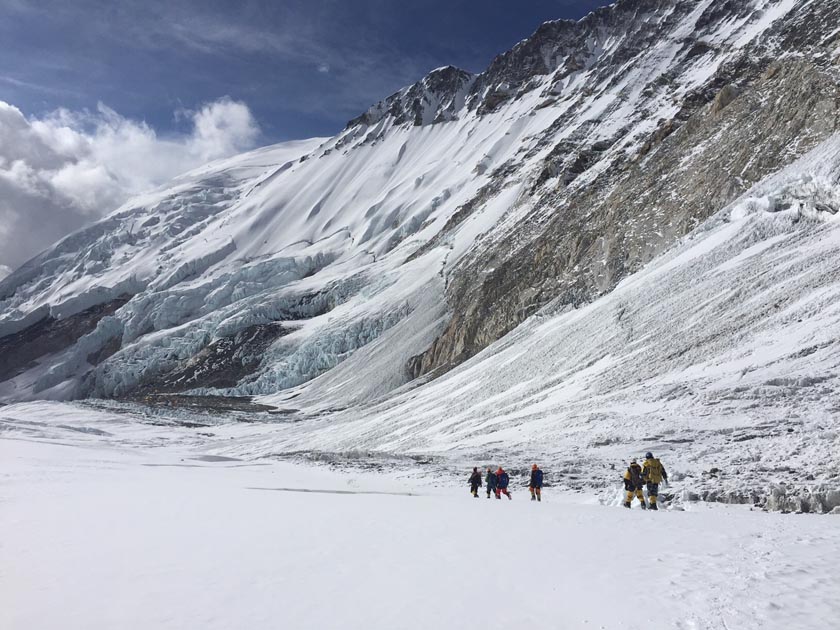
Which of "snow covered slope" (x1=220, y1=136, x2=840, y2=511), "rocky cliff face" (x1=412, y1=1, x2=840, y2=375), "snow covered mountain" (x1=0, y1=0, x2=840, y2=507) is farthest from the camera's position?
"rocky cliff face" (x1=412, y1=1, x2=840, y2=375)

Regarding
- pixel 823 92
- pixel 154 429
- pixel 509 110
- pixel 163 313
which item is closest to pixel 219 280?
pixel 163 313

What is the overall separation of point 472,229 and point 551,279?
39093 millimetres

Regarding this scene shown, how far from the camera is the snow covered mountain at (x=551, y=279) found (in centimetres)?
2658

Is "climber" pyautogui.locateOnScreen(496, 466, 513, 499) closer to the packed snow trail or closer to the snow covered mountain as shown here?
the packed snow trail

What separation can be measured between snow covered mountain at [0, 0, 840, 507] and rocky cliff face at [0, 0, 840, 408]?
1.68 ft

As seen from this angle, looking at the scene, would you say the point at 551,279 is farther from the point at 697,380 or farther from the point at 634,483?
the point at 634,483

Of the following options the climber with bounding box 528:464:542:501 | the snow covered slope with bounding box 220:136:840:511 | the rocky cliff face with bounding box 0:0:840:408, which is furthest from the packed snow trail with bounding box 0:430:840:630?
the rocky cliff face with bounding box 0:0:840:408

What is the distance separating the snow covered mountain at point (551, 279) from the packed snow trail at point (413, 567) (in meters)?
5.74

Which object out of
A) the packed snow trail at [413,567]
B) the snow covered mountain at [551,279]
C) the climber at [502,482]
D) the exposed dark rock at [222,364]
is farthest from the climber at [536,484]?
the exposed dark rock at [222,364]

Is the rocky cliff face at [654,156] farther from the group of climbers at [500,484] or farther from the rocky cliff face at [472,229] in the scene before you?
the group of climbers at [500,484]

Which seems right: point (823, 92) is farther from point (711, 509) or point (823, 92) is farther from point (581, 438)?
point (711, 509)

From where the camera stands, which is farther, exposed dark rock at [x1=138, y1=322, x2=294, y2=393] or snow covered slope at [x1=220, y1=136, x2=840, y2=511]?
exposed dark rock at [x1=138, y1=322, x2=294, y2=393]

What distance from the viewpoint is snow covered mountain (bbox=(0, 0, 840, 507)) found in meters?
26.6

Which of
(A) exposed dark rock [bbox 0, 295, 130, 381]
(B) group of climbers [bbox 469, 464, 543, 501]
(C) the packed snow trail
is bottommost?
(C) the packed snow trail
